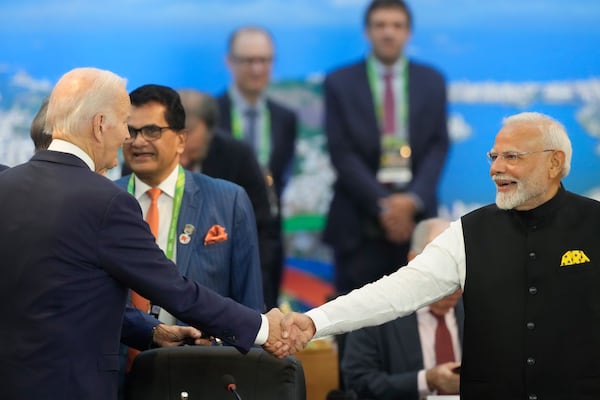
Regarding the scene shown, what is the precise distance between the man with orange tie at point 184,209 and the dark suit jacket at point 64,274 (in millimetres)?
841

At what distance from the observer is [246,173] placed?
21.1 ft

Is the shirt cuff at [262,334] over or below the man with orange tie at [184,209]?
below

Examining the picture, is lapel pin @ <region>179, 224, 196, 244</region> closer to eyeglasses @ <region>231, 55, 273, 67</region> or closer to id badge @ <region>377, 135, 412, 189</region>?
id badge @ <region>377, 135, 412, 189</region>

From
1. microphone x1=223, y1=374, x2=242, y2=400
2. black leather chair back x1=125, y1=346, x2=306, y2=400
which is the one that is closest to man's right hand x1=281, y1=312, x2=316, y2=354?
black leather chair back x1=125, y1=346, x2=306, y2=400

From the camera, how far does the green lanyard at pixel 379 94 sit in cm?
725

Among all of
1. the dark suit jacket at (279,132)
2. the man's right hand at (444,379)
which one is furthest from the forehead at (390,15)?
the man's right hand at (444,379)

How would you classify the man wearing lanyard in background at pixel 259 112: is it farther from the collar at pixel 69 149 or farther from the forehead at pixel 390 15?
the collar at pixel 69 149

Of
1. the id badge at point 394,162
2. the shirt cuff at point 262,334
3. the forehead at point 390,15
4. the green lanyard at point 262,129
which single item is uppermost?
the forehead at point 390,15

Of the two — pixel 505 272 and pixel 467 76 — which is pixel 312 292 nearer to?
pixel 467 76

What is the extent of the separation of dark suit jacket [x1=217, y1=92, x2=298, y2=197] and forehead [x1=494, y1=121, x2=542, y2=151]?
3284 millimetres

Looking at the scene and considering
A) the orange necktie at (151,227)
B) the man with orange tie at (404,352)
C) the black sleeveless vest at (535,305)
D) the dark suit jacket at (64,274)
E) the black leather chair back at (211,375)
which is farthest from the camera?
the man with orange tie at (404,352)

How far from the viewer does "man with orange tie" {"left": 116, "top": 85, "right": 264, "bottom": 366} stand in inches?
178

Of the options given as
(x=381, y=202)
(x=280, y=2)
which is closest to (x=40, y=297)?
(x=381, y=202)

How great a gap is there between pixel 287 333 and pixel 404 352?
3.65ft
